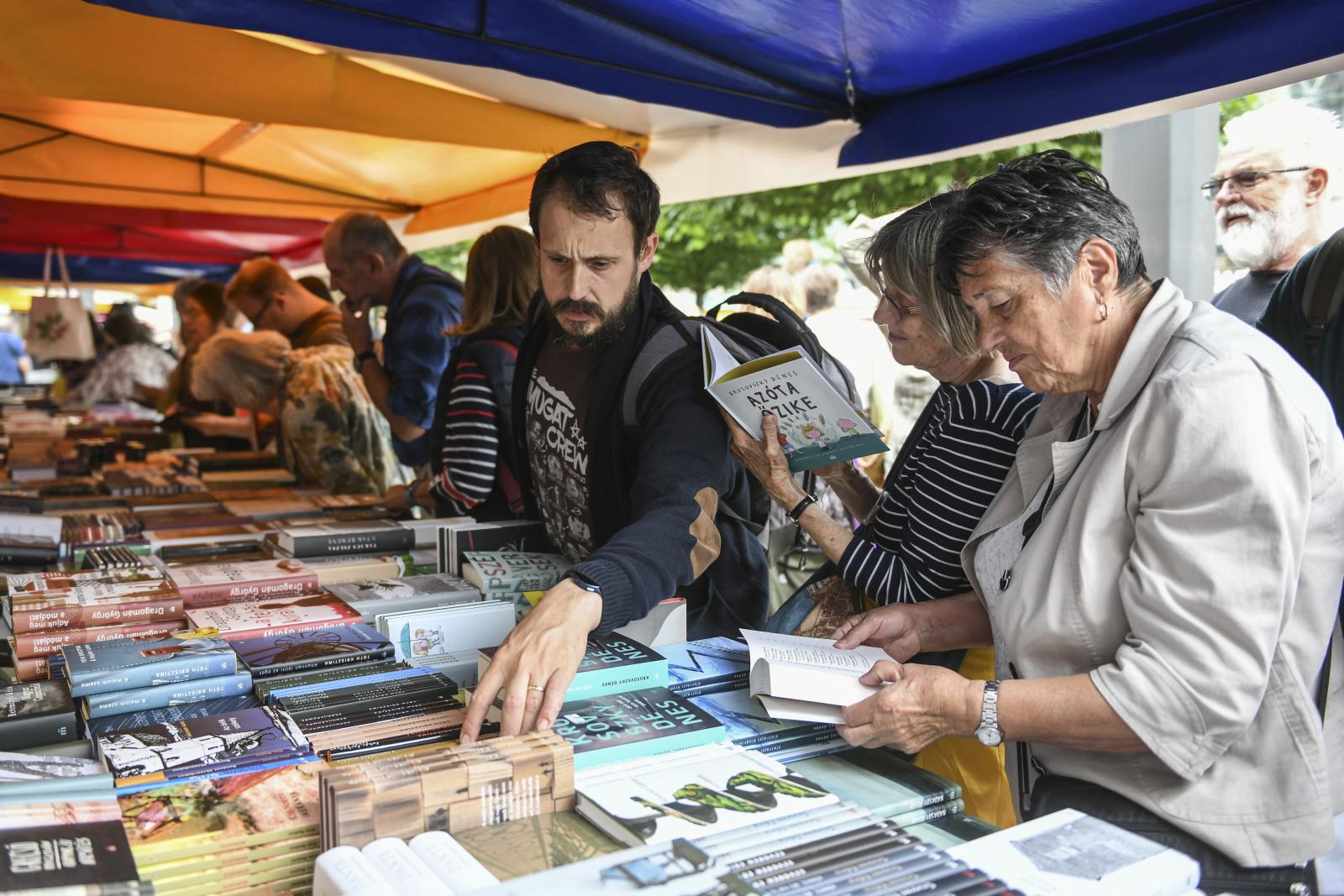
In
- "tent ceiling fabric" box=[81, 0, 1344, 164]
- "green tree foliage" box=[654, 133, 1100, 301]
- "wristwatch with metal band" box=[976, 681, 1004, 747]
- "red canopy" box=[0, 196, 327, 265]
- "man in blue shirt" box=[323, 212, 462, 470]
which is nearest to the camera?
"wristwatch with metal band" box=[976, 681, 1004, 747]

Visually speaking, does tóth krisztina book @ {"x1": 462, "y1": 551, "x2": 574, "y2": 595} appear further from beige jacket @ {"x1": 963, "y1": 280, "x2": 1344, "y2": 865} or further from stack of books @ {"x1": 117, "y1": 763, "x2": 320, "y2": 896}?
beige jacket @ {"x1": 963, "y1": 280, "x2": 1344, "y2": 865}

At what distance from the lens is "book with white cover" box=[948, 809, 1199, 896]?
1.01 meters

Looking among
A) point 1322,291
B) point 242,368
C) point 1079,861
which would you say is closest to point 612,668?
point 1079,861

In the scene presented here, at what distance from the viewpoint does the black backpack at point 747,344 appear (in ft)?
6.63

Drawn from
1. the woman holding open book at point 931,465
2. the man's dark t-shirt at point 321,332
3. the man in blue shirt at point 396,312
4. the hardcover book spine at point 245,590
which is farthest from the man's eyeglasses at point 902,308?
the man's dark t-shirt at point 321,332

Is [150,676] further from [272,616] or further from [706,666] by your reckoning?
[706,666]

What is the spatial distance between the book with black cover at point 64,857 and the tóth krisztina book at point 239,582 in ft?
3.50

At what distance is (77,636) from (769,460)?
4.31 feet

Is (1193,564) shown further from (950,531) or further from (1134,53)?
(1134,53)

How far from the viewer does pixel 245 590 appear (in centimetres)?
212

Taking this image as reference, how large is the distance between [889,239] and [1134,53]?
70 centimetres

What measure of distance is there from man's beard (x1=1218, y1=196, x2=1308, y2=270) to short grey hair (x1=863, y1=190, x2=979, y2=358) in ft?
5.15

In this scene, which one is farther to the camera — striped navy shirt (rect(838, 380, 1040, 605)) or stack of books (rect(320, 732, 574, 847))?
striped navy shirt (rect(838, 380, 1040, 605))

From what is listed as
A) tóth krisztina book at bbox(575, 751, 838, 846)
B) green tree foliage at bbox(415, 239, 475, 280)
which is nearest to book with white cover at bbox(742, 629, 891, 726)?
tóth krisztina book at bbox(575, 751, 838, 846)
